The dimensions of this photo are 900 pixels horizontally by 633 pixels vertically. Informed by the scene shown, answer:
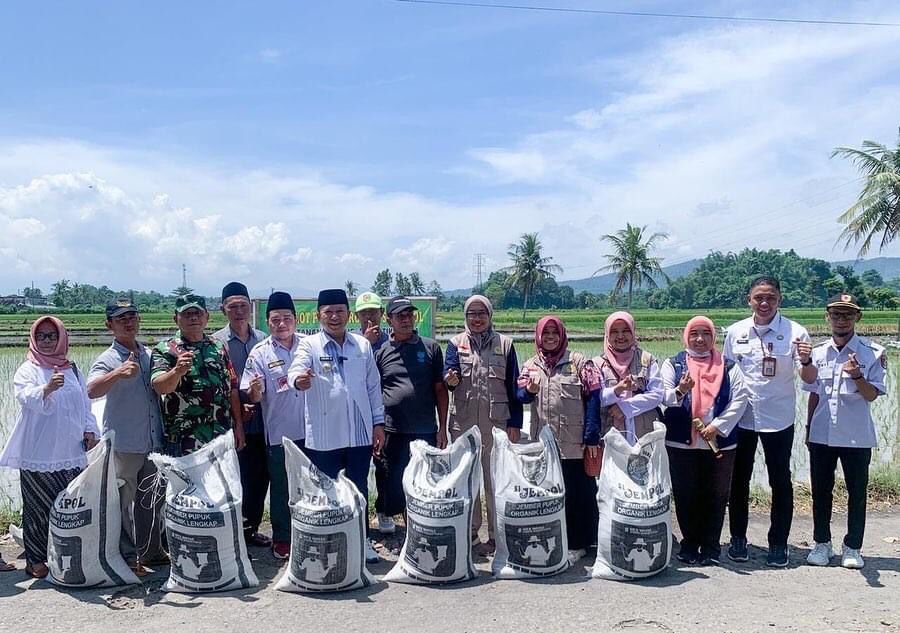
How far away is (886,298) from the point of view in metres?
44.8

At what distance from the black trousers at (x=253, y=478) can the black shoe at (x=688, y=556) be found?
268cm

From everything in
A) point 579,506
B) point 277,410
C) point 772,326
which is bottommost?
point 579,506

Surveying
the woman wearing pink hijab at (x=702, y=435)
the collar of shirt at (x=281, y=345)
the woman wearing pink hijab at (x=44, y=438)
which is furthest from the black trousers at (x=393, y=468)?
the woman wearing pink hijab at (x=44, y=438)

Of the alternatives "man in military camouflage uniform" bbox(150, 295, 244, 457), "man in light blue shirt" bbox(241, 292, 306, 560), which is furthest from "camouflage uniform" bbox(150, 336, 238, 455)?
"man in light blue shirt" bbox(241, 292, 306, 560)

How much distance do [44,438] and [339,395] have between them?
164 centimetres

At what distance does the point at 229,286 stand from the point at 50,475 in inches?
61.1

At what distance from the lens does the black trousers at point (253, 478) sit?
4.73m

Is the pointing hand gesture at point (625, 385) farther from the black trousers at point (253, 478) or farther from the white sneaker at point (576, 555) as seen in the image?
the black trousers at point (253, 478)

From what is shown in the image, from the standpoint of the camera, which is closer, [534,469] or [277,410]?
[534,469]

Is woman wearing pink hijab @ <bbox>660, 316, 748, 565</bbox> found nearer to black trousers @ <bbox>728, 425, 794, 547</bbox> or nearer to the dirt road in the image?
black trousers @ <bbox>728, 425, 794, 547</bbox>

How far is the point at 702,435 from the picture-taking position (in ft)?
14.0

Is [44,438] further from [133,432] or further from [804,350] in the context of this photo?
[804,350]

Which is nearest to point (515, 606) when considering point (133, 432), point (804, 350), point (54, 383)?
point (804, 350)

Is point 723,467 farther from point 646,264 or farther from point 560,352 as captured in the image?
point 646,264
